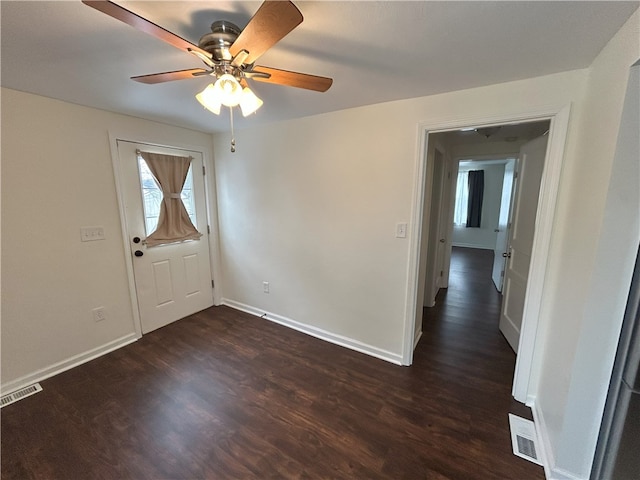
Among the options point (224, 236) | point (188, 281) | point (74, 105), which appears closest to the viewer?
point (74, 105)

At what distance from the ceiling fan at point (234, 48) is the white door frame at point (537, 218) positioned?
3.63ft

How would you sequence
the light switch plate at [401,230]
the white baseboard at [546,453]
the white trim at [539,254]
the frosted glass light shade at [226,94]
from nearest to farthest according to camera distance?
the frosted glass light shade at [226,94] → the white baseboard at [546,453] → the white trim at [539,254] → the light switch plate at [401,230]

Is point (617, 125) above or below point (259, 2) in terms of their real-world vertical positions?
below

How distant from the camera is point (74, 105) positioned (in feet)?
7.15

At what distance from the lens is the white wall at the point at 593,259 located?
44.3 inches

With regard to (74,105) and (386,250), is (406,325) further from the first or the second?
(74,105)

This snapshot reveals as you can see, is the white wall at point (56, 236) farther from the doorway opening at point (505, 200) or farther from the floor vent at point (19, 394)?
the doorway opening at point (505, 200)

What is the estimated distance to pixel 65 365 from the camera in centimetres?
227

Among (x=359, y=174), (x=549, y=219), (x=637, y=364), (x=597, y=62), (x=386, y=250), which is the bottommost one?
(x=637, y=364)

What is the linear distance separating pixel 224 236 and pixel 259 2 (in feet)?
9.17

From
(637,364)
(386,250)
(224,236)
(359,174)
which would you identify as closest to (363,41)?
(359,174)

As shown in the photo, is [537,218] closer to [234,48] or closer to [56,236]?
[234,48]

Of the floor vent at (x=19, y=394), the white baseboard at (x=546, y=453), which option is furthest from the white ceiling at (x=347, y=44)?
the floor vent at (x=19, y=394)

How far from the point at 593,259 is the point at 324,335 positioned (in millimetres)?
2196
